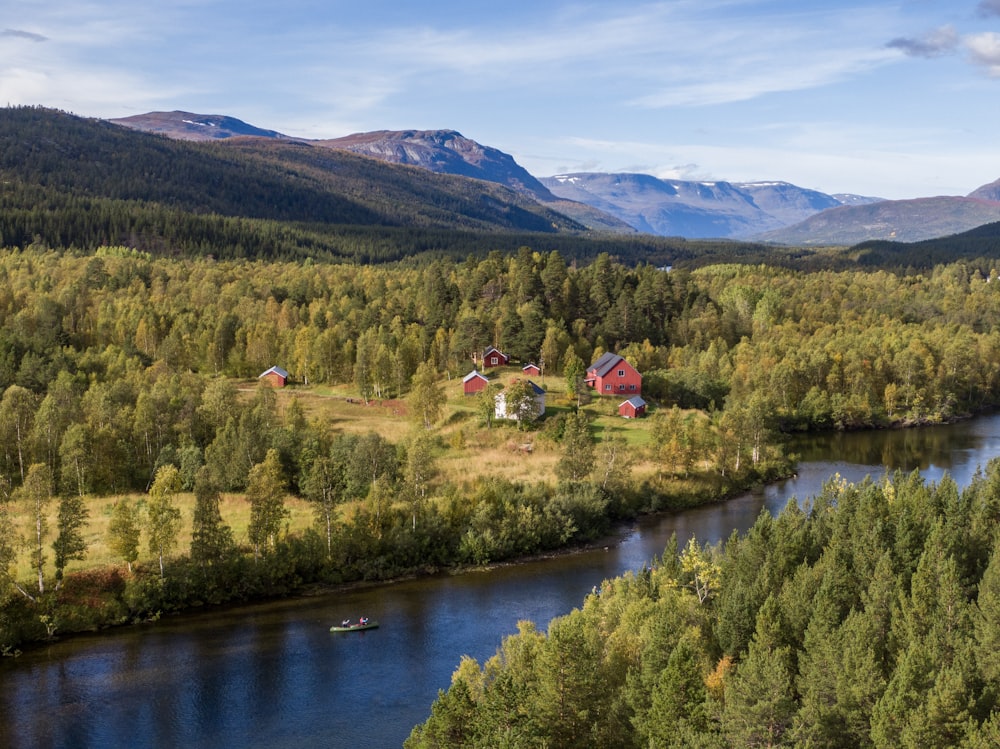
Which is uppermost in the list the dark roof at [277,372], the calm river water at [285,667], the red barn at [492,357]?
the red barn at [492,357]

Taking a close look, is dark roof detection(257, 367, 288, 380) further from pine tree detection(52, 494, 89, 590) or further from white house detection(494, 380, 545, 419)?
pine tree detection(52, 494, 89, 590)

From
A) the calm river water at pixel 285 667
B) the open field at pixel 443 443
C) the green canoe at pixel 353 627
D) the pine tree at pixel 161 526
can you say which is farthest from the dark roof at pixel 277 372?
the green canoe at pixel 353 627

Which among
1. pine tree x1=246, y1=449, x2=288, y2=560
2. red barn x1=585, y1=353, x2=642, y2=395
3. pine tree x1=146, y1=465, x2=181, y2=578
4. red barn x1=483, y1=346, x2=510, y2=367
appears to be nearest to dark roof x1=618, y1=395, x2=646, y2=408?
red barn x1=585, y1=353, x2=642, y2=395

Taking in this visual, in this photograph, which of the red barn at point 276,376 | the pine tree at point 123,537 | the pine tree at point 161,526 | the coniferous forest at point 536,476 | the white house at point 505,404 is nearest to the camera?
the coniferous forest at point 536,476

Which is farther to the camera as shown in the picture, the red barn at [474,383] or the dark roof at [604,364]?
the dark roof at [604,364]

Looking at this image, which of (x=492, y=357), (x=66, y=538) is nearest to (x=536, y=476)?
(x=492, y=357)

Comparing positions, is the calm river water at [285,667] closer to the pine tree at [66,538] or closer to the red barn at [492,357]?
the pine tree at [66,538]

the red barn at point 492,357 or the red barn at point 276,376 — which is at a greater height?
the red barn at point 492,357
